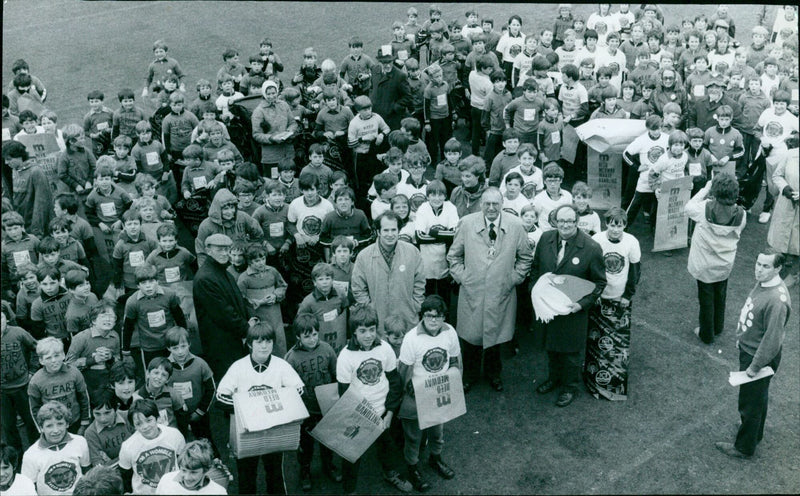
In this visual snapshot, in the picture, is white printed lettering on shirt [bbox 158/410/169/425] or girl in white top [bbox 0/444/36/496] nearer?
girl in white top [bbox 0/444/36/496]

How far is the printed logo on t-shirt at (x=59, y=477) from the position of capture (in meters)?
5.53

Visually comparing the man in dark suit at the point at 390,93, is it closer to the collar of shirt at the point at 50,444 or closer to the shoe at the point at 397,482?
the shoe at the point at 397,482

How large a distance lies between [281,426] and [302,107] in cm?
651

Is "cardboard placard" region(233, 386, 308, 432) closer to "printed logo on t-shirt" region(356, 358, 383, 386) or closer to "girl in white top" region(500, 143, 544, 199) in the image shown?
"printed logo on t-shirt" region(356, 358, 383, 386)

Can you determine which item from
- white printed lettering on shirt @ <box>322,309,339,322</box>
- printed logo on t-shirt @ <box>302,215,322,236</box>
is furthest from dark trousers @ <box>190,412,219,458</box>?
printed logo on t-shirt @ <box>302,215,322,236</box>

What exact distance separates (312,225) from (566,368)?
2888mm

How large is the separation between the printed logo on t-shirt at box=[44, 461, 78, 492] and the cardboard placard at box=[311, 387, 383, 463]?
1717 mm

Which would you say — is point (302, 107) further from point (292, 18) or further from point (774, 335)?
point (292, 18)

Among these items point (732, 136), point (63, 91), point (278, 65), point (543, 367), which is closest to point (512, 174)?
point (543, 367)

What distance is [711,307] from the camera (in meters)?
8.21

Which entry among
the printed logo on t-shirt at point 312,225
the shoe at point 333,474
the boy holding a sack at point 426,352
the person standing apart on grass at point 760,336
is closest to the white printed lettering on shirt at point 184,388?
the shoe at point 333,474

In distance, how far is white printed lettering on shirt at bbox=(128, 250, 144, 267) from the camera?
7.89 metres

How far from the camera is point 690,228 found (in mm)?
10688

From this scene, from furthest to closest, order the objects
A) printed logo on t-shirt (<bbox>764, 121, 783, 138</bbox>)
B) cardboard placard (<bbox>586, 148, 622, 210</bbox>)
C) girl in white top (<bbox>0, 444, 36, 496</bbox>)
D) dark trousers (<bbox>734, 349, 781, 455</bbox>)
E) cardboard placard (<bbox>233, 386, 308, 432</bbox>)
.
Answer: cardboard placard (<bbox>586, 148, 622, 210</bbox>), printed logo on t-shirt (<bbox>764, 121, 783, 138</bbox>), dark trousers (<bbox>734, 349, 781, 455</bbox>), cardboard placard (<bbox>233, 386, 308, 432</bbox>), girl in white top (<bbox>0, 444, 36, 496</bbox>)
